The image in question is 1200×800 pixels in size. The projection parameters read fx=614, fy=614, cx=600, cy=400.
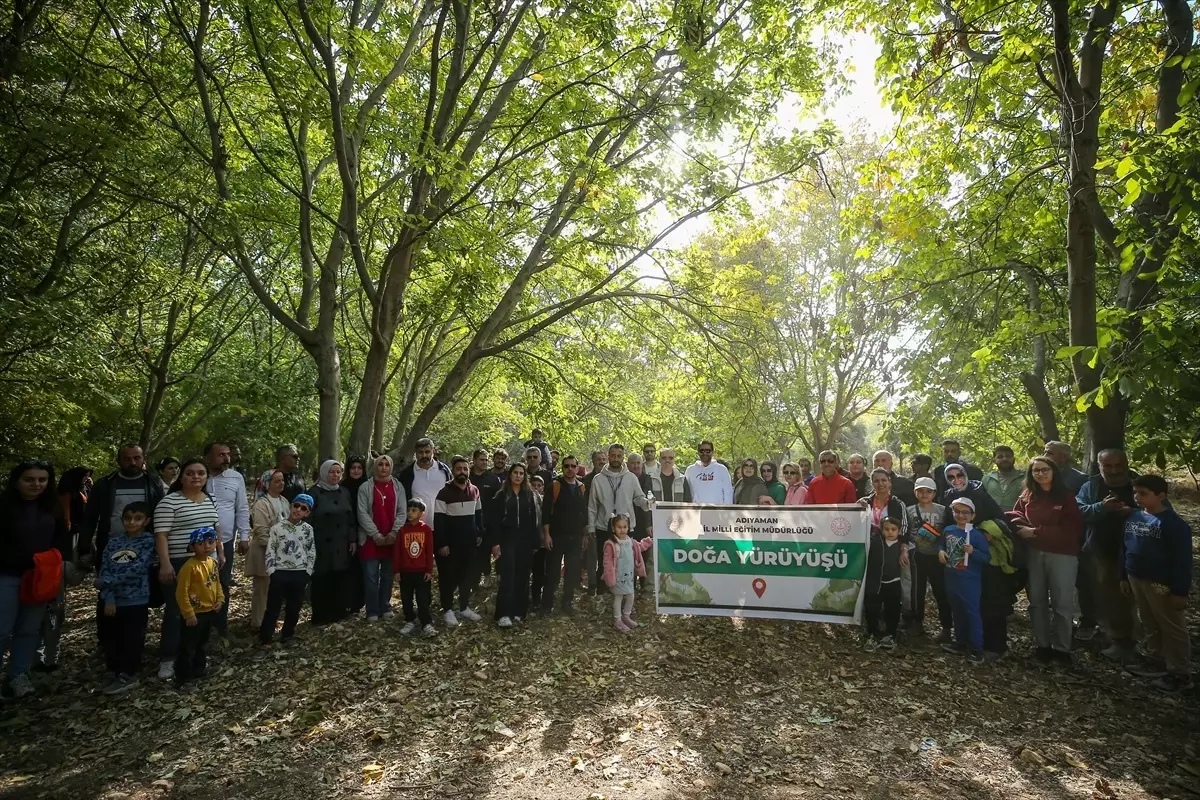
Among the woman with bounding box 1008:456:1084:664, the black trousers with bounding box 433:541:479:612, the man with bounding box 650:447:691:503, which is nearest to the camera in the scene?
the woman with bounding box 1008:456:1084:664

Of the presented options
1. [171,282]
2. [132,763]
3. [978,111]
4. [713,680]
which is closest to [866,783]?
[713,680]

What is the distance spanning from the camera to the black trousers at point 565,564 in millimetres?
7801

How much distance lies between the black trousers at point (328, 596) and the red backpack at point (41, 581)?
232 cm

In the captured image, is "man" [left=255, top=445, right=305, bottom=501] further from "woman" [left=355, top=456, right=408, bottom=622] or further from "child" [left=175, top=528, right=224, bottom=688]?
"child" [left=175, top=528, right=224, bottom=688]

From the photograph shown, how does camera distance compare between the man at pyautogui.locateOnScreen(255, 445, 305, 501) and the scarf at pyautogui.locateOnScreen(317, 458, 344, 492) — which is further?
the man at pyautogui.locateOnScreen(255, 445, 305, 501)

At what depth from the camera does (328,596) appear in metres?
7.25

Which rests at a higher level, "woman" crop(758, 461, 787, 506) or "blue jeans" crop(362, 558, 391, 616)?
"woman" crop(758, 461, 787, 506)

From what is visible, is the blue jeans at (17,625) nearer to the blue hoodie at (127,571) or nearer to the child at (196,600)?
the blue hoodie at (127,571)

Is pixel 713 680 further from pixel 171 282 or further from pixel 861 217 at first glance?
pixel 171 282

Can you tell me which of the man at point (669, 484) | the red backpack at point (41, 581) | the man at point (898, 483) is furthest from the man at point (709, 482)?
the red backpack at point (41, 581)

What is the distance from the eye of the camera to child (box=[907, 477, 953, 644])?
6734 millimetres

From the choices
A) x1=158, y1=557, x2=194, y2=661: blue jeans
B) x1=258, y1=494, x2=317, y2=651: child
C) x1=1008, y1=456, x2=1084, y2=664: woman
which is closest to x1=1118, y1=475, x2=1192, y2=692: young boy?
x1=1008, y1=456, x2=1084, y2=664: woman

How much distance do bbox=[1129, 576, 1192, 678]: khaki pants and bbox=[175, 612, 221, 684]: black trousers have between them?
8858mm

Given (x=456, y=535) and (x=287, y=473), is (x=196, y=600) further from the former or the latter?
(x=456, y=535)
